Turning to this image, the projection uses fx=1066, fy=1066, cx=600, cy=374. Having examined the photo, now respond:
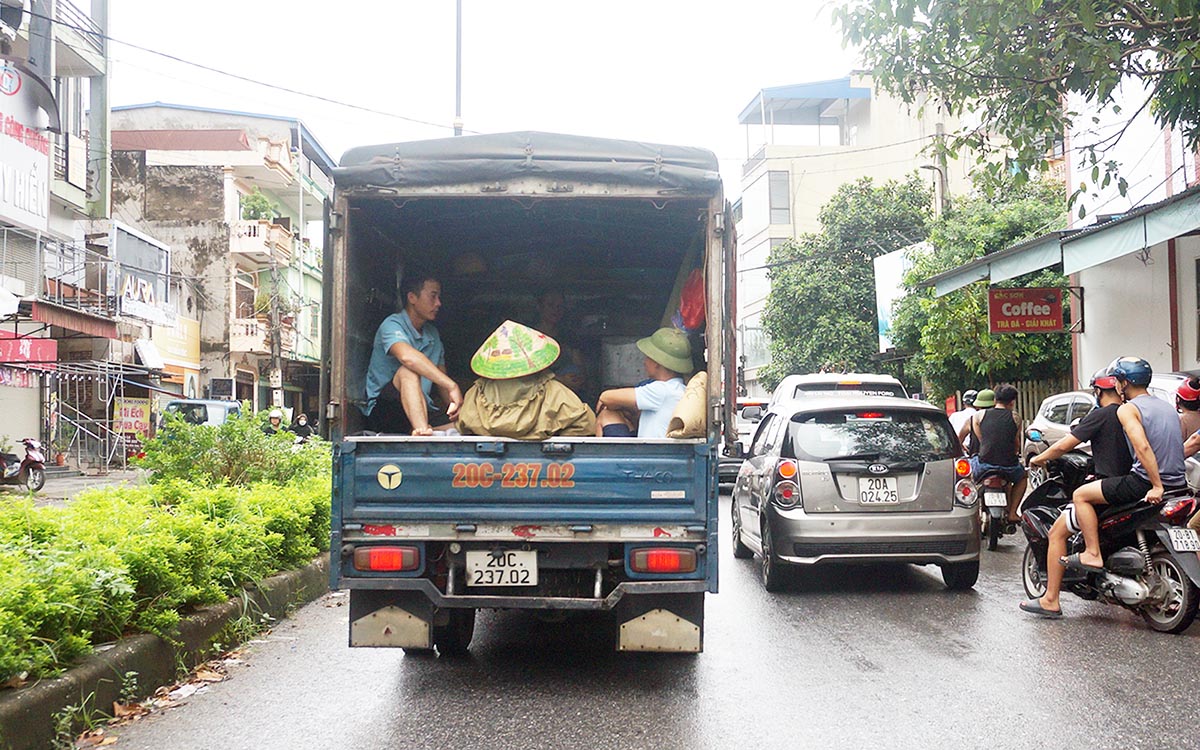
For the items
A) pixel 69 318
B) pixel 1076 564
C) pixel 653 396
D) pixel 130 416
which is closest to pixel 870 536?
pixel 1076 564

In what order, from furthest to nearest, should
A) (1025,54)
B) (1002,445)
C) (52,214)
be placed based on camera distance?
(52,214)
(1002,445)
(1025,54)

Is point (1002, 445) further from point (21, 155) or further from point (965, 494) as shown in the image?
point (21, 155)

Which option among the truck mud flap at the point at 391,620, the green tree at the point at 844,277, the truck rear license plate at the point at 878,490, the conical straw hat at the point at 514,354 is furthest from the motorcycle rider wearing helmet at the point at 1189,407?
the green tree at the point at 844,277

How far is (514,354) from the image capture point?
5980 mm

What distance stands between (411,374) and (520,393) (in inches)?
31.7

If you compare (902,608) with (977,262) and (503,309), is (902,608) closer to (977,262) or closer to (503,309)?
(503,309)

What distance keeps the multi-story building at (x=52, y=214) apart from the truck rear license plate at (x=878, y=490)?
11.9 meters

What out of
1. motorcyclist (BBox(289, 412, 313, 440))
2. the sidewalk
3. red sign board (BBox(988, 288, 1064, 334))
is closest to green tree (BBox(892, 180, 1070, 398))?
red sign board (BBox(988, 288, 1064, 334))

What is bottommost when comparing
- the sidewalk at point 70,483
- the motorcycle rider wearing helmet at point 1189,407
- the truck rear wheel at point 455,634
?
the sidewalk at point 70,483

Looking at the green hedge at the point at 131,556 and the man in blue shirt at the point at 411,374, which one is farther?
the man in blue shirt at the point at 411,374

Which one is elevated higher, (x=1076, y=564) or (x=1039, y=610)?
(x=1076, y=564)

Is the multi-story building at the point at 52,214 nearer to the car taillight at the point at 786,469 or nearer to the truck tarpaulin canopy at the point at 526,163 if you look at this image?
the truck tarpaulin canopy at the point at 526,163

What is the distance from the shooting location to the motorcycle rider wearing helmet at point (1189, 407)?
8930 millimetres

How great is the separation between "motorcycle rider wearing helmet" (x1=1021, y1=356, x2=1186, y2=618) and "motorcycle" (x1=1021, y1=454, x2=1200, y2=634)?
9 centimetres
